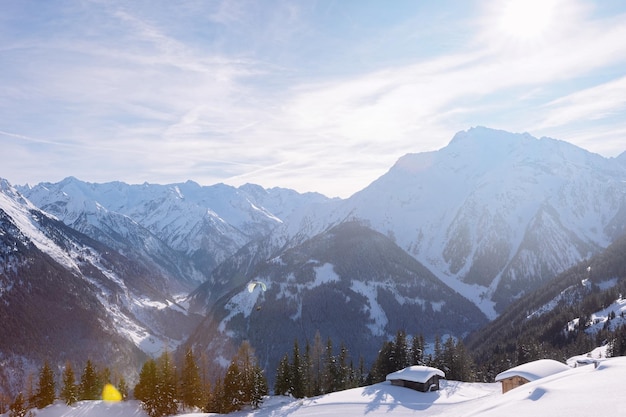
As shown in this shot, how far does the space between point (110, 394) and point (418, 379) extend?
64.1 metres

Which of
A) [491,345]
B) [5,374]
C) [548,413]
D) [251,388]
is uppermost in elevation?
[548,413]

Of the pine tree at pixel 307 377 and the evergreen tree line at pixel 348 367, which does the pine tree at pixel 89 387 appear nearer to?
the evergreen tree line at pixel 348 367

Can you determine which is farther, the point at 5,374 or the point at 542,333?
the point at 5,374

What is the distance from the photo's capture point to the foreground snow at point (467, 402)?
22.8m

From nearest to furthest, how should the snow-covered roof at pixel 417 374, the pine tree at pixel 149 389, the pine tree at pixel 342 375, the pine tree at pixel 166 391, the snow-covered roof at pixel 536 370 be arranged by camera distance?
1. the snow-covered roof at pixel 536 370
2. the snow-covered roof at pixel 417 374
3. the pine tree at pixel 166 391
4. the pine tree at pixel 149 389
5. the pine tree at pixel 342 375

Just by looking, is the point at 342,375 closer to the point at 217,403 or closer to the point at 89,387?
the point at 217,403

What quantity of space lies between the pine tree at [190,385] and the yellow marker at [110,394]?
1964cm

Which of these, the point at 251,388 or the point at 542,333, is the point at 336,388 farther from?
the point at 542,333

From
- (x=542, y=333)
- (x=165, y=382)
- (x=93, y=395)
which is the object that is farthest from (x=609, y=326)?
(x=93, y=395)

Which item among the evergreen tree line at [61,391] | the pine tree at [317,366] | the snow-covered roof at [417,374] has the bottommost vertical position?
the pine tree at [317,366]

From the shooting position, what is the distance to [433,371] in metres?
76.9

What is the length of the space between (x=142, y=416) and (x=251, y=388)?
20.3m

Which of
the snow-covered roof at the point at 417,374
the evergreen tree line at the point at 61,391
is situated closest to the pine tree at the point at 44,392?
the evergreen tree line at the point at 61,391

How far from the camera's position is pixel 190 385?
83.8 m
